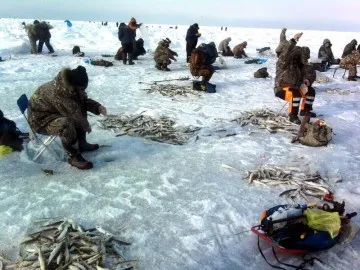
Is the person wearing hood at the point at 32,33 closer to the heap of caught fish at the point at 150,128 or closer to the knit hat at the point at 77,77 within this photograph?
the heap of caught fish at the point at 150,128

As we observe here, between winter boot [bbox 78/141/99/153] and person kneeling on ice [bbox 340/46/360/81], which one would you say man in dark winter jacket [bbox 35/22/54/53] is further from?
person kneeling on ice [bbox 340/46/360/81]

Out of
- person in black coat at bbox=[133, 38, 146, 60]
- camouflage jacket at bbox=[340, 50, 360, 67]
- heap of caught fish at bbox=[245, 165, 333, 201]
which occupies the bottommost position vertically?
heap of caught fish at bbox=[245, 165, 333, 201]

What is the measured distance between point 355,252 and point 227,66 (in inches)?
527

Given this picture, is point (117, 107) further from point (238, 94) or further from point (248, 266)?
point (248, 266)

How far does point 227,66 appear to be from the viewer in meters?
16.0

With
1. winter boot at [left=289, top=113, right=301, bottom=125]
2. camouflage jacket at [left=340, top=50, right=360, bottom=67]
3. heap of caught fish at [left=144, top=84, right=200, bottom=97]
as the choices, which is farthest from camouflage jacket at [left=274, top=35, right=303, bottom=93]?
camouflage jacket at [left=340, top=50, right=360, bottom=67]

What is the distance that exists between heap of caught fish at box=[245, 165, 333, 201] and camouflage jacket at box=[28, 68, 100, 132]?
2740 mm

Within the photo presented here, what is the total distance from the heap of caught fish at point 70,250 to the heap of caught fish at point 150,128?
9.83 feet

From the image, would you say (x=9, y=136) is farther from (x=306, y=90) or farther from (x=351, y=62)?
(x=351, y=62)

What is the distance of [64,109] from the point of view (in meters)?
4.75

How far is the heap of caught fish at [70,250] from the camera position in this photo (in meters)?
2.99

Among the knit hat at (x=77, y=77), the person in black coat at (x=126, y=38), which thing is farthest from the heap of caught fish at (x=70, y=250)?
the person in black coat at (x=126, y=38)

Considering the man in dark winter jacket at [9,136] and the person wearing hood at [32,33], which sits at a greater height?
the person wearing hood at [32,33]

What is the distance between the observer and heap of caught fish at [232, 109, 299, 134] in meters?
7.07
